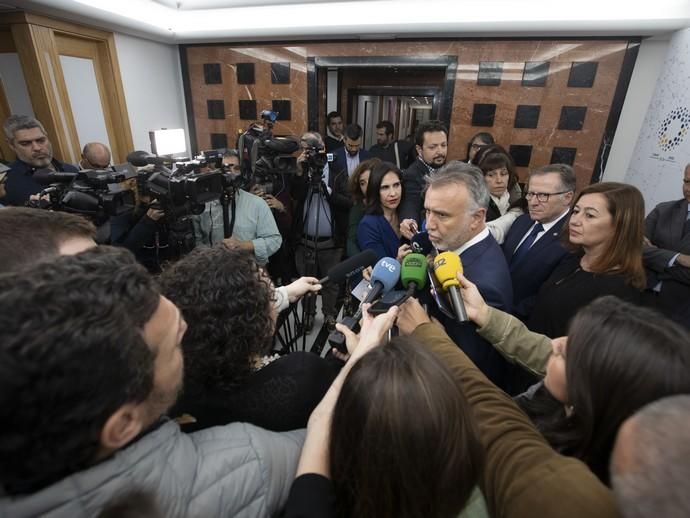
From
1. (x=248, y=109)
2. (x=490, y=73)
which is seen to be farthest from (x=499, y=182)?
(x=248, y=109)

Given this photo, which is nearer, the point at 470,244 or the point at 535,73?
the point at 470,244

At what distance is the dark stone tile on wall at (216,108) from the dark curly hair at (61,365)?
4.31 m

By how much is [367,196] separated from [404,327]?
119cm

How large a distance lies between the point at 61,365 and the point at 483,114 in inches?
153

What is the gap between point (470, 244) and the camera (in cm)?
127

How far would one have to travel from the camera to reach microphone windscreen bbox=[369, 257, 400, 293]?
1020 millimetres

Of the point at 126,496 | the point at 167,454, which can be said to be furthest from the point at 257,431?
the point at 126,496

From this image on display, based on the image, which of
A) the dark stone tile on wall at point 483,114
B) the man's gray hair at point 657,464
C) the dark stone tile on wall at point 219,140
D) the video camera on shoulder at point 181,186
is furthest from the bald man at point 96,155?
the dark stone tile on wall at point 483,114

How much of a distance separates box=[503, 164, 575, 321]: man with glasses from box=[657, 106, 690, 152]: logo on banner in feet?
6.01

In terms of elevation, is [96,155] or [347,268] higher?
[96,155]

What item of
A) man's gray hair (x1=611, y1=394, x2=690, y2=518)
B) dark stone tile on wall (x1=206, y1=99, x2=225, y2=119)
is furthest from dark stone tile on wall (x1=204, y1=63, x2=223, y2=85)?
man's gray hair (x1=611, y1=394, x2=690, y2=518)

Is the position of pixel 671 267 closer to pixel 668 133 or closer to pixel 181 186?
pixel 668 133

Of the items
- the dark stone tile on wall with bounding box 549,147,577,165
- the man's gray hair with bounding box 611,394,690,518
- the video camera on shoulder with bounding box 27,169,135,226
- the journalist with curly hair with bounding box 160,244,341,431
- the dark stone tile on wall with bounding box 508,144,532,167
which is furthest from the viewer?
the dark stone tile on wall with bounding box 508,144,532,167

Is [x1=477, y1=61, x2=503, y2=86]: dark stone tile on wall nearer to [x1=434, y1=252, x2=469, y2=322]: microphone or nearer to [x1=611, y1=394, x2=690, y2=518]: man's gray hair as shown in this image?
[x1=434, y1=252, x2=469, y2=322]: microphone
